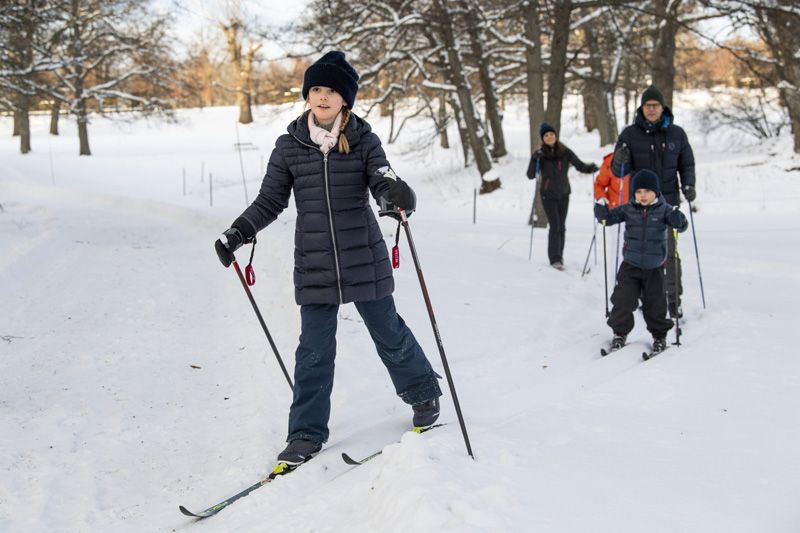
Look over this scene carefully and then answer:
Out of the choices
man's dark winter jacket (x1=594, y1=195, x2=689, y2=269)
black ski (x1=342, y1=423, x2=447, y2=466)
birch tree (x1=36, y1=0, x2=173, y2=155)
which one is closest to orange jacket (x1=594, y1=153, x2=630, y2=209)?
man's dark winter jacket (x1=594, y1=195, x2=689, y2=269)

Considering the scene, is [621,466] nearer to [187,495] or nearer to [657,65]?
[187,495]

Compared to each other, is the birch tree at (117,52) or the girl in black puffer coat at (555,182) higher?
the birch tree at (117,52)

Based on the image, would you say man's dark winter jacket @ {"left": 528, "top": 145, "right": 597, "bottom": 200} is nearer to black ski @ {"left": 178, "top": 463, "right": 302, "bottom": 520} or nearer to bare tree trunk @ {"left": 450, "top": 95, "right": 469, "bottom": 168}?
black ski @ {"left": 178, "top": 463, "right": 302, "bottom": 520}

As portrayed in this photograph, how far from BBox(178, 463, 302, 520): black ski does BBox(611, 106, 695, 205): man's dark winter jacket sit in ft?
14.9

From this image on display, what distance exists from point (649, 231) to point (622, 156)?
3.64ft

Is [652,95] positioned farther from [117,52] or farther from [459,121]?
[117,52]

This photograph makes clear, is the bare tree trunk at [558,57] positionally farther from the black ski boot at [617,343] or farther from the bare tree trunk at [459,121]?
the black ski boot at [617,343]

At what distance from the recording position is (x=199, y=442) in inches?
174

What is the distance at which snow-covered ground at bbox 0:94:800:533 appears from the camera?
299 centimetres

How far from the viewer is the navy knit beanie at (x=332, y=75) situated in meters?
3.69

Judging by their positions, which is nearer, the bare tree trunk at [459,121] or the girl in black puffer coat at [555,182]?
the girl in black puffer coat at [555,182]

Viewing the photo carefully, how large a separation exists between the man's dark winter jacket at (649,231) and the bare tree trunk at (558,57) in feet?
24.7

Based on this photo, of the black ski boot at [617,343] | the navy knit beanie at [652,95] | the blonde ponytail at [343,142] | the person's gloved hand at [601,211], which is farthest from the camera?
the navy knit beanie at [652,95]

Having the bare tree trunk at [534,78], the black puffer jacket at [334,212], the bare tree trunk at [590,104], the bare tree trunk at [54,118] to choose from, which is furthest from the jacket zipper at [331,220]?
the bare tree trunk at [54,118]
